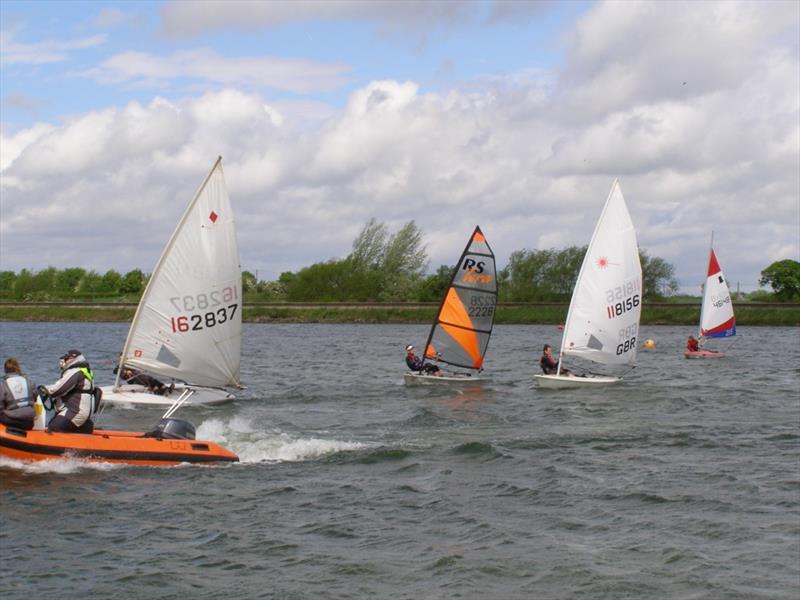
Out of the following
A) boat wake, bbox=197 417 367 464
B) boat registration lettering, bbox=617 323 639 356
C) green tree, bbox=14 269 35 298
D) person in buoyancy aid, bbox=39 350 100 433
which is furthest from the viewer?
green tree, bbox=14 269 35 298

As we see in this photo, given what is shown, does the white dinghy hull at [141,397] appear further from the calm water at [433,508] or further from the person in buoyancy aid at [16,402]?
the person in buoyancy aid at [16,402]

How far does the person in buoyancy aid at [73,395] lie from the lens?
17.4 metres

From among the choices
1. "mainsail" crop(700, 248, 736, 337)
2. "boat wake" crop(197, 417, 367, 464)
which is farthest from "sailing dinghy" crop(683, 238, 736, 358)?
"boat wake" crop(197, 417, 367, 464)

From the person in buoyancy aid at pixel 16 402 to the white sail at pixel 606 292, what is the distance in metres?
18.8

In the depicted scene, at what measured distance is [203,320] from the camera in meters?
25.0

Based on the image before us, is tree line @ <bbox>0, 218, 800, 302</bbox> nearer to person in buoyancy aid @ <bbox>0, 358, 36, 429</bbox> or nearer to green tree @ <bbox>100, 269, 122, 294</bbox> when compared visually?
green tree @ <bbox>100, 269, 122, 294</bbox>

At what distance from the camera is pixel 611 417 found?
25.8 m

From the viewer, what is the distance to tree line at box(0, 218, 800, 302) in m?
104

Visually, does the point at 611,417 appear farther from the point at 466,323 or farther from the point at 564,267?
the point at 564,267

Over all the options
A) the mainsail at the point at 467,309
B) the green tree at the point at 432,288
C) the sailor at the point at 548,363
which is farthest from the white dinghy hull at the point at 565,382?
the green tree at the point at 432,288

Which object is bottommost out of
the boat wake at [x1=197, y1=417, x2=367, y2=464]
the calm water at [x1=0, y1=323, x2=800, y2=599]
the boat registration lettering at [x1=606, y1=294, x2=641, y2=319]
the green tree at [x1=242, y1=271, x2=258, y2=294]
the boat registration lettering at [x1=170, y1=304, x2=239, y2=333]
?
the calm water at [x1=0, y1=323, x2=800, y2=599]

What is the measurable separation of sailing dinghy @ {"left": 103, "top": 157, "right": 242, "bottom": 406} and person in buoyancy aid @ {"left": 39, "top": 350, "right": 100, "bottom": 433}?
644 cm

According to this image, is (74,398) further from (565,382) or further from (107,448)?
(565,382)

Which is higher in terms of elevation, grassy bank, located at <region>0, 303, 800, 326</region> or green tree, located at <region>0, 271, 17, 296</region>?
green tree, located at <region>0, 271, 17, 296</region>
